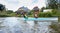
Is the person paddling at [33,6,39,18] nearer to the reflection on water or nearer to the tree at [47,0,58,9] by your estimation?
the reflection on water

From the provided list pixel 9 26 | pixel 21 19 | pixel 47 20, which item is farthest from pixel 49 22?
pixel 9 26

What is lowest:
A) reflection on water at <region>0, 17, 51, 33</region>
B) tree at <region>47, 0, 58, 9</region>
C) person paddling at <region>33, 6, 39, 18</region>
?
reflection on water at <region>0, 17, 51, 33</region>

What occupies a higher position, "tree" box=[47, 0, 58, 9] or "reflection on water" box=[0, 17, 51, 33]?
"tree" box=[47, 0, 58, 9]

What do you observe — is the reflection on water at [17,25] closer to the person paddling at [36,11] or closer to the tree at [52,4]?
the person paddling at [36,11]

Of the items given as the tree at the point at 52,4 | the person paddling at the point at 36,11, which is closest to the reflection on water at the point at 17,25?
the person paddling at the point at 36,11

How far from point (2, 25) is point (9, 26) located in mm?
265

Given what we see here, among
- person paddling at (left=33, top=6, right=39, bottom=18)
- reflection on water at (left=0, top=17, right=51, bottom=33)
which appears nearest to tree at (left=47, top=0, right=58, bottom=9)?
person paddling at (left=33, top=6, right=39, bottom=18)

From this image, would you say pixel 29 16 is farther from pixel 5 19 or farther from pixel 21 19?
pixel 5 19

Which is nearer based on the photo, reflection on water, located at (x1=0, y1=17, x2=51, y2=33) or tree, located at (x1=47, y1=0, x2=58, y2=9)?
reflection on water, located at (x1=0, y1=17, x2=51, y2=33)

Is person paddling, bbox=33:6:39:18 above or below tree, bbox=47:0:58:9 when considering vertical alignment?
below

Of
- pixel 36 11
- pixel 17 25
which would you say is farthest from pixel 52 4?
pixel 17 25

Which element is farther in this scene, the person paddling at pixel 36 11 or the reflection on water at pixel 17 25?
the person paddling at pixel 36 11

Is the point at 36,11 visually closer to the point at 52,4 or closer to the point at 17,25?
the point at 52,4

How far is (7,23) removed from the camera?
388 cm
